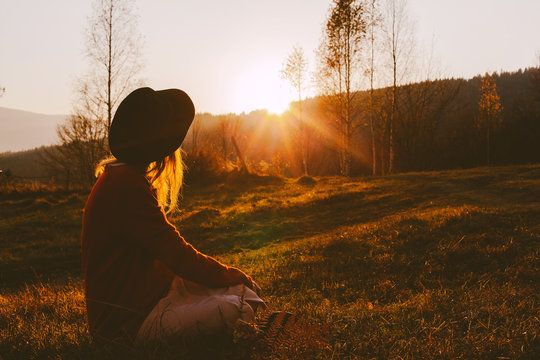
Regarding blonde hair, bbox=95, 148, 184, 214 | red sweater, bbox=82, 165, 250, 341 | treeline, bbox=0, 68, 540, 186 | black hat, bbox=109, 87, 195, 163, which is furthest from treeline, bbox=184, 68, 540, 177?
red sweater, bbox=82, 165, 250, 341

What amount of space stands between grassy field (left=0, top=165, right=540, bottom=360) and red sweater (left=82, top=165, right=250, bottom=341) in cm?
27

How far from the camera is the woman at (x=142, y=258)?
6.88ft

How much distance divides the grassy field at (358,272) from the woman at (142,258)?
0.20 meters

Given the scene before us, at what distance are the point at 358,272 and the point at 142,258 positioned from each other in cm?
429

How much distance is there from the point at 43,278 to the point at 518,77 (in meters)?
98.0

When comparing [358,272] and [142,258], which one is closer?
[142,258]

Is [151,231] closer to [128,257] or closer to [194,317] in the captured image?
[128,257]

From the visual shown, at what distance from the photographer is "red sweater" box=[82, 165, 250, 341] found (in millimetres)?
2086

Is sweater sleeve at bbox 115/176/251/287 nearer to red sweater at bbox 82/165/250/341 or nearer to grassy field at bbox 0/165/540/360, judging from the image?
red sweater at bbox 82/165/250/341

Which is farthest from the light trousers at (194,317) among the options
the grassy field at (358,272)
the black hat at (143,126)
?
the black hat at (143,126)

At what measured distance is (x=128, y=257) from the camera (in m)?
2.19

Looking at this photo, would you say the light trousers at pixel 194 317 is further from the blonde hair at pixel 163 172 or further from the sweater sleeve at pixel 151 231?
the blonde hair at pixel 163 172

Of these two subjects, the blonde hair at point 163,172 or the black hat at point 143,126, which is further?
the blonde hair at point 163,172

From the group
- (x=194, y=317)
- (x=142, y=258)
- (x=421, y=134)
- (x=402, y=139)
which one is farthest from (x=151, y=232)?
(x=421, y=134)
